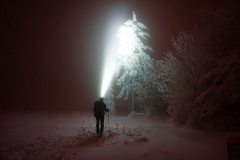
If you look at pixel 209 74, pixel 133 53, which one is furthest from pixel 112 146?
pixel 133 53

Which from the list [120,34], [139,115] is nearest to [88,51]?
[120,34]

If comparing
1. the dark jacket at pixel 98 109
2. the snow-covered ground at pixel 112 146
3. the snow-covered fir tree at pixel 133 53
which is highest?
the snow-covered fir tree at pixel 133 53

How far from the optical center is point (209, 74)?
40.2 feet

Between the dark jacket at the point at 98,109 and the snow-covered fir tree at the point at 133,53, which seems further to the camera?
the snow-covered fir tree at the point at 133,53

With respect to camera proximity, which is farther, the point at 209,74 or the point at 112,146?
the point at 209,74

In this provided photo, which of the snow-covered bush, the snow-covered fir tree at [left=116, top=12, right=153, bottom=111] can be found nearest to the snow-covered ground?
the snow-covered bush

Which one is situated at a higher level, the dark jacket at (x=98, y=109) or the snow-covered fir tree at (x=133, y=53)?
the snow-covered fir tree at (x=133, y=53)

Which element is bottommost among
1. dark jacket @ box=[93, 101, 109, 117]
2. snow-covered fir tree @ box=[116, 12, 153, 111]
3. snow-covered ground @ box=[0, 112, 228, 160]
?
snow-covered ground @ box=[0, 112, 228, 160]

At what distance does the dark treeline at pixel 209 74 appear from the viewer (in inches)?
478

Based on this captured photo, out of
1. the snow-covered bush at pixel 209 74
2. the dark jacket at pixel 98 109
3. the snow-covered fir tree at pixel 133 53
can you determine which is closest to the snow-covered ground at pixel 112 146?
the dark jacket at pixel 98 109

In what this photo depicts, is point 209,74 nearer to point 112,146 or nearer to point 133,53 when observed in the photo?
point 112,146

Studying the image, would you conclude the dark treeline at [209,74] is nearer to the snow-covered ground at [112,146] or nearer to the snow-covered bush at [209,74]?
the snow-covered bush at [209,74]

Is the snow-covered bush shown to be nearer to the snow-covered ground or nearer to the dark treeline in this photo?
the dark treeline

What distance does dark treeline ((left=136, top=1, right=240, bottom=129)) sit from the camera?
12.1 m
